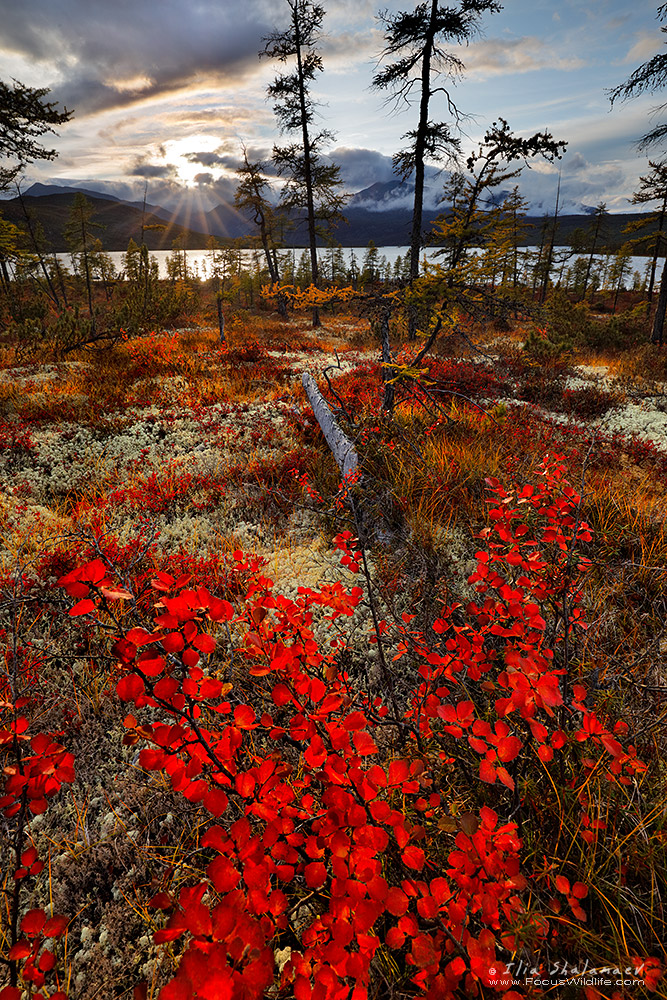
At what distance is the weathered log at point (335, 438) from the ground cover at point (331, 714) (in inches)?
12.8

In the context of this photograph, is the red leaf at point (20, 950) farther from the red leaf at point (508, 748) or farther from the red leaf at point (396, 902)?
the red leaf at point (508, 748)

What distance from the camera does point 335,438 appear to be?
257 inches

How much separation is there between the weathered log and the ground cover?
12.8 inches

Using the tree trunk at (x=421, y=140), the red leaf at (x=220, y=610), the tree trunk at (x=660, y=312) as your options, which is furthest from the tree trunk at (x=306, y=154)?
the red leaf at (x=220, y=610)

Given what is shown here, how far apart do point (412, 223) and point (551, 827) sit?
16974 mm

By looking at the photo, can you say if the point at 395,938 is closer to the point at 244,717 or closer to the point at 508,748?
the point at 508,748

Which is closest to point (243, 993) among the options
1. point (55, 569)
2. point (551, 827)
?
point (551, 827)

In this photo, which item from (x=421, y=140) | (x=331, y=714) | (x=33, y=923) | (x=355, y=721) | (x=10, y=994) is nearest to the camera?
(x=10, y=994)

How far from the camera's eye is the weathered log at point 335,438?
5.51 m

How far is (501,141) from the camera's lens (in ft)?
22.4

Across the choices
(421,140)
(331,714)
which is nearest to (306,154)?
(421,140)

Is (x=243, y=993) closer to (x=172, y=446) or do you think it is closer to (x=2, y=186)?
(x=172, y=446)

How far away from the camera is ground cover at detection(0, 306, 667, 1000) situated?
1352 mm

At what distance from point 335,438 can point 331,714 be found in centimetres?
460
